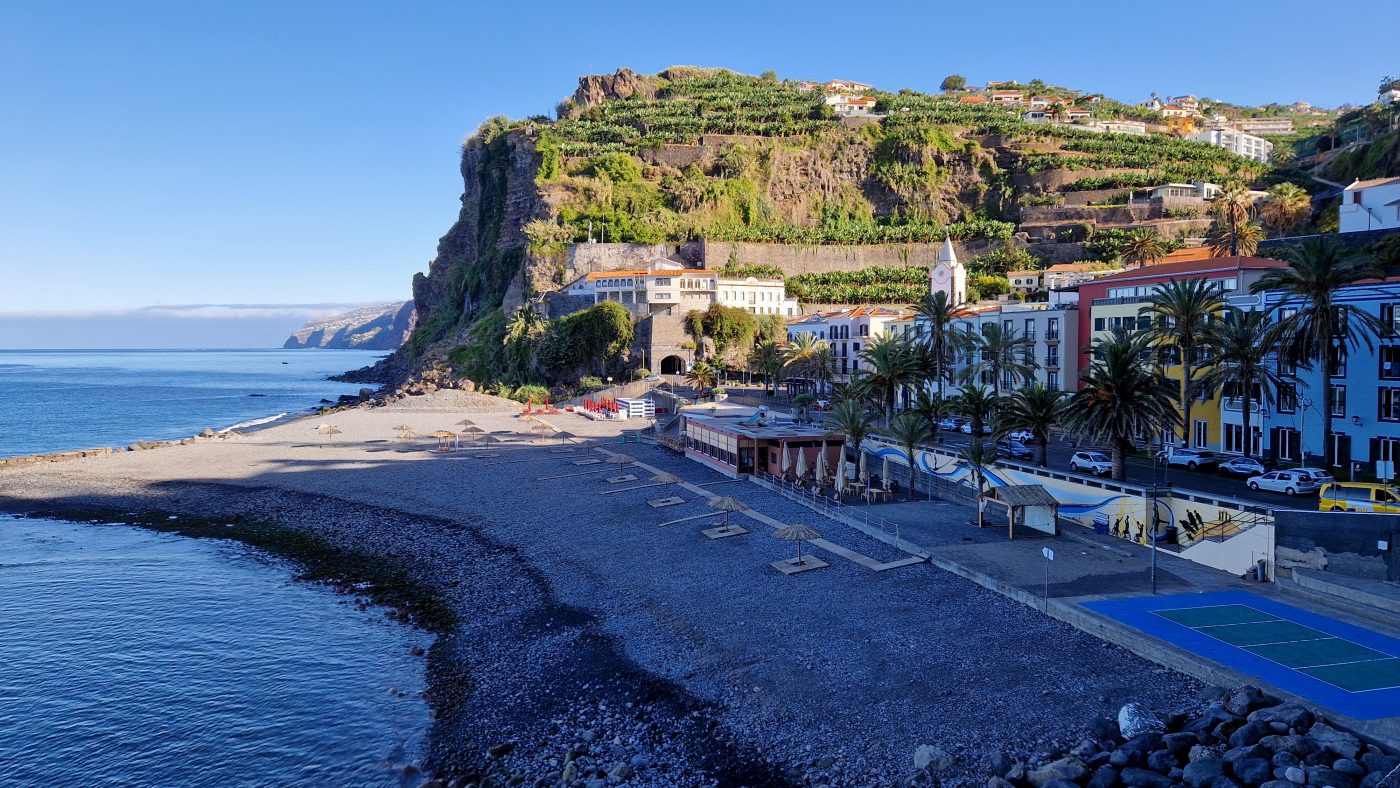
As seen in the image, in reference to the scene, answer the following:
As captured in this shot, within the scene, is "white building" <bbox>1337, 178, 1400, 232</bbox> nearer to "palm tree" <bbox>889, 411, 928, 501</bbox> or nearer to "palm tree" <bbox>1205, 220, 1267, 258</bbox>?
"palm tree" <bbox>1205, 220, 1267, 258</bbox>

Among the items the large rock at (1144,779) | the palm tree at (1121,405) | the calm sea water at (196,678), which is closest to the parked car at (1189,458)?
the palm tree at (1121,405)

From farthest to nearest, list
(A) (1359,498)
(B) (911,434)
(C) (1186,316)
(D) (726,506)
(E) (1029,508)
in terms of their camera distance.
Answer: (B) (911,434) < (C) (1186,316) < (D) (726,506) < (E) (1029,508) < (A) (1359,498)

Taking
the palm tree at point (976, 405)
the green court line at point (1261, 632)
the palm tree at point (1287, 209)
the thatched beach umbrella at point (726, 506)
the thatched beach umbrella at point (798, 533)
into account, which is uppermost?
the palm tree at point (1287, 209)

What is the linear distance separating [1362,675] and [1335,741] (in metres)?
2.78

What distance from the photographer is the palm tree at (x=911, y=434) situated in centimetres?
2759

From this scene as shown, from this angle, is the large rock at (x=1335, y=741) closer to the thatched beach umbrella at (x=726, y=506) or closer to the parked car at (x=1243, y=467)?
the thatched beach umbrella at (x=726, y=506)

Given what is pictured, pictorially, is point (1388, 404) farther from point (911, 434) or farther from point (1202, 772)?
point (1202, 772)

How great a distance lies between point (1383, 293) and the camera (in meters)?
25.9

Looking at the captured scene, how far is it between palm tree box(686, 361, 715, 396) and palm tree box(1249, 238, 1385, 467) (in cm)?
3710

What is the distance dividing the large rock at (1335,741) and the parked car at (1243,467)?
18.3 m

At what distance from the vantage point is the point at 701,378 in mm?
59688

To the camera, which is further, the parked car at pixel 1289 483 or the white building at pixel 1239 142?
the white building at pixel 1239 142

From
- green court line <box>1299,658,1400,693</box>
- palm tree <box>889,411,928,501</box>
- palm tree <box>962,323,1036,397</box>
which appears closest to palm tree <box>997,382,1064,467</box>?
palm tree <box>889,411,928,501</box>

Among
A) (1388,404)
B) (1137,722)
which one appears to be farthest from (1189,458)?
(1137,722)
